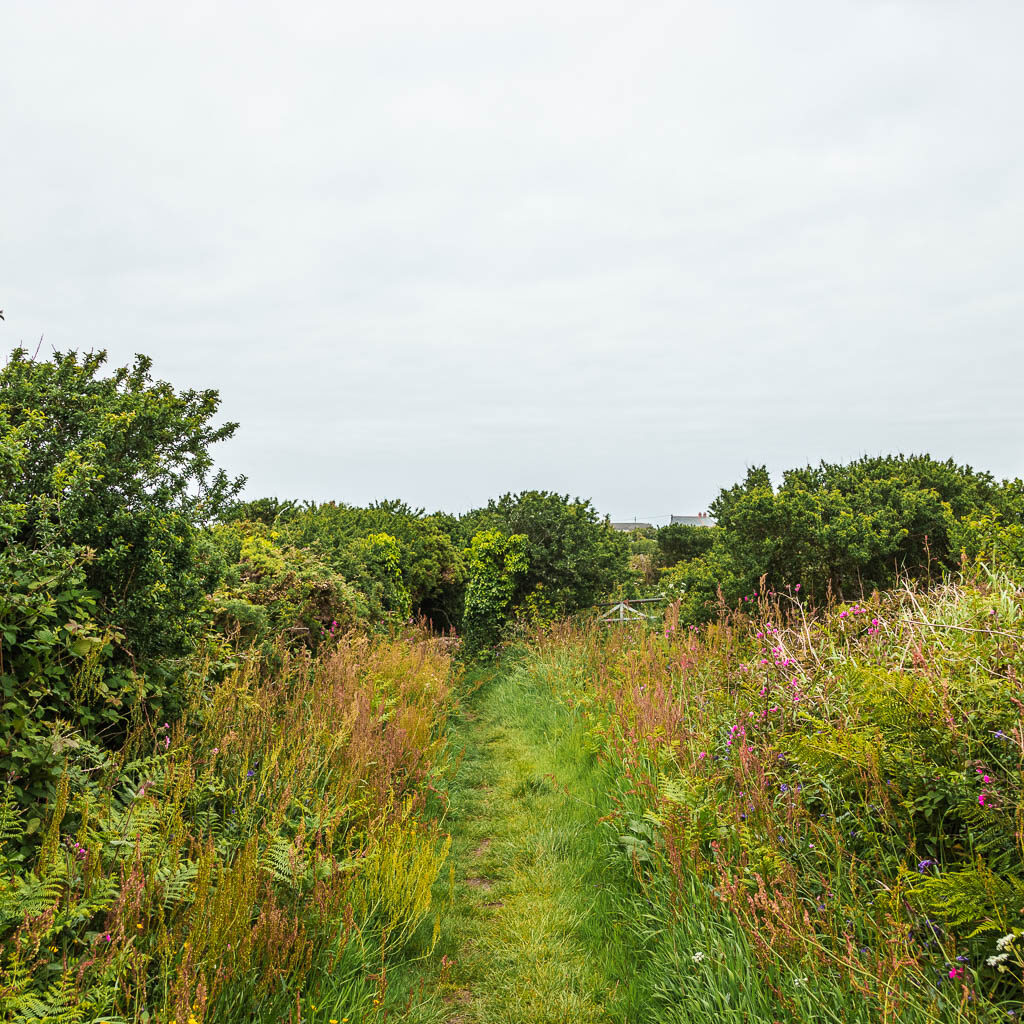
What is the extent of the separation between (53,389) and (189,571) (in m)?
1.39

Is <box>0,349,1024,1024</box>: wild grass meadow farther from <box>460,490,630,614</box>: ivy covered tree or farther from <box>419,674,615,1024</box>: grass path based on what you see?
<box>460,490,630,614</box>: ivy covered tree

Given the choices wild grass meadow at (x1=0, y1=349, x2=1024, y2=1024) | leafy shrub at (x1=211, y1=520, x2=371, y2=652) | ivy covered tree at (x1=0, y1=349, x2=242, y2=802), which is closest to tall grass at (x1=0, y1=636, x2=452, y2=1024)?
wild grass meadow at (x1=0, y1=349, x2=1024, y2=1024)

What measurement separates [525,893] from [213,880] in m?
2.10

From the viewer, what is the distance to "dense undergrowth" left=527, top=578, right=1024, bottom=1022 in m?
2.25

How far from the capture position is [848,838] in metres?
2.98

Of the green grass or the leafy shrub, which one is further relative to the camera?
the leafy shrub

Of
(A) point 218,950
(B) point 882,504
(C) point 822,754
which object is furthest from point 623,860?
(B) point 882,504

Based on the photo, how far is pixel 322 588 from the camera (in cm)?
772

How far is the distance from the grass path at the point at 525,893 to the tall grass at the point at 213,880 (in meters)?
0.41

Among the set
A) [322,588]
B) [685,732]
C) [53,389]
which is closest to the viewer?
[53,389]

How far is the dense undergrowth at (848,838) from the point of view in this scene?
2254 mm

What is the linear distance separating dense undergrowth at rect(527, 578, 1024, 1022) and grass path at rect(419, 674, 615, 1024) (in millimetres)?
348

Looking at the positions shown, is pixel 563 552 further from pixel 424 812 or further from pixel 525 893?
pixel 525 893

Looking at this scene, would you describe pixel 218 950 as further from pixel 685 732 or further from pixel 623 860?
Answer: pixel 685 732
